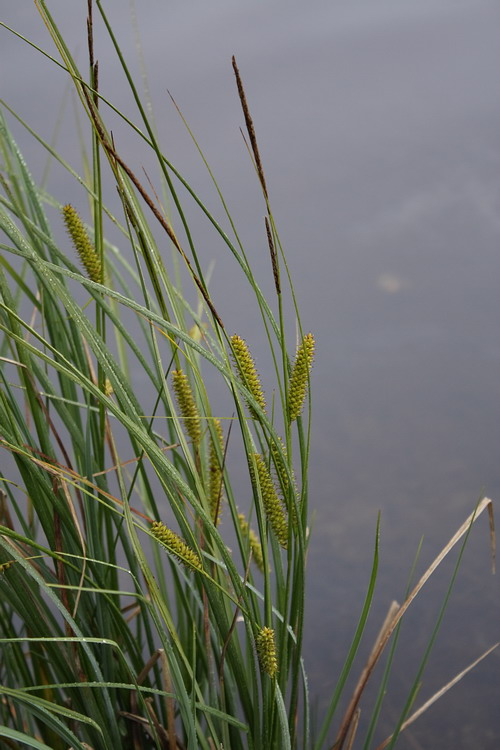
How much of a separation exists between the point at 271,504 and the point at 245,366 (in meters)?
0.07

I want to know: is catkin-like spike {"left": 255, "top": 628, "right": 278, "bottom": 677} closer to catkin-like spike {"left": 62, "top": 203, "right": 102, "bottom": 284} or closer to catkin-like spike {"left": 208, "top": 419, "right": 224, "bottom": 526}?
catkin-like spike {"left": 208, "top": 419, "right": 224, "bottom": 526}

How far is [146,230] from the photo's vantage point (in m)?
0.45

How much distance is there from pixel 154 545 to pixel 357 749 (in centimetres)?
40

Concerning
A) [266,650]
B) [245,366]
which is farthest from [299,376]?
[266,650]

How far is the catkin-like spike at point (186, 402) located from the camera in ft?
1.43

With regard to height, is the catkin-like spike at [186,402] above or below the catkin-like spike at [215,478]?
above

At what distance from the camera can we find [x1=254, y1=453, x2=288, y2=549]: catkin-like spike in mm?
419

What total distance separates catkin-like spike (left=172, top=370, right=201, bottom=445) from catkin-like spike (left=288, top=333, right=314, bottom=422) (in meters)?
0.06

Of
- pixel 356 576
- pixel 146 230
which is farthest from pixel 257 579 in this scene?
pixel 146 230

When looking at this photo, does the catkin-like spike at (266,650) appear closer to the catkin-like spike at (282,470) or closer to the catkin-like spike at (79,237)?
the catkin-like spike at (282,470)

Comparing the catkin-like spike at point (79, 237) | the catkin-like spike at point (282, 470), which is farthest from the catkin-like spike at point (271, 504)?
the catkin-like spike at point (79, 237)

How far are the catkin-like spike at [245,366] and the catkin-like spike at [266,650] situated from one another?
0.11 m

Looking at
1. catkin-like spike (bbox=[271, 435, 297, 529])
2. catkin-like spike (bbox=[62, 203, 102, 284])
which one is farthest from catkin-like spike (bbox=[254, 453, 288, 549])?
catkin-like spike (bbox=[62, 203, 102, 284])

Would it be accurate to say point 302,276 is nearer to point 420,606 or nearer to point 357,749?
point 420,606
